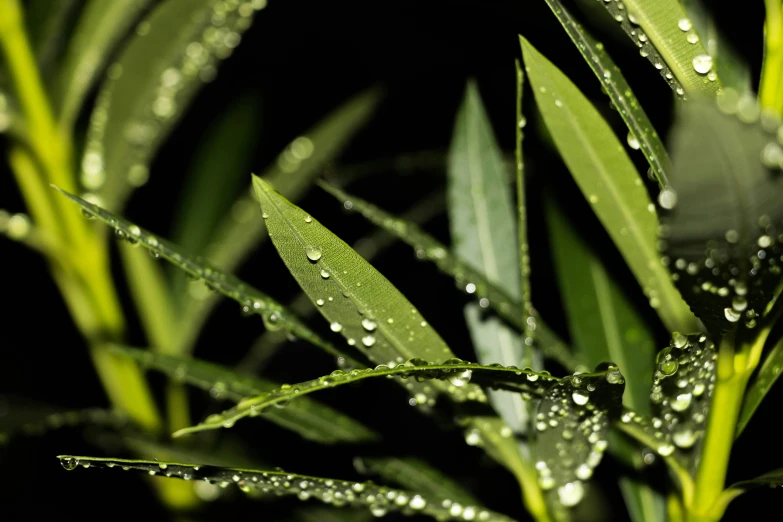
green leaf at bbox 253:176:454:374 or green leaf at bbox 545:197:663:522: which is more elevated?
green leaf at bbox 545:197:663:522

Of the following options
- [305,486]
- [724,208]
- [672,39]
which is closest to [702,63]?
[672,39]

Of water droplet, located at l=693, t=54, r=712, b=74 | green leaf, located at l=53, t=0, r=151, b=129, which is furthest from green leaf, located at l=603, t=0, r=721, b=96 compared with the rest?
green leaf, located at l=53, t=0, r=151, b=129

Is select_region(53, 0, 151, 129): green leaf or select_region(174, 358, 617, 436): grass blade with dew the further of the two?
select_region(53, 0, 151, 129): green leaf

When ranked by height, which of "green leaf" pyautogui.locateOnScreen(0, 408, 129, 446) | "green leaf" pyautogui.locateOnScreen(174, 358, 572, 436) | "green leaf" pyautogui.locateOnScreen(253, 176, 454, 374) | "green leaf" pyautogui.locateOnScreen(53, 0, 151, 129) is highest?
"green leaf" pyautogui.locateOnScreen(53, 0, 151, 129)

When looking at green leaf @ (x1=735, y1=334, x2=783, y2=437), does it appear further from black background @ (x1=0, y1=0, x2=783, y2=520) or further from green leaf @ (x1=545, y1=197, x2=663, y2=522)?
black background @ (x1=0, y1=0, x2=783, y2=520)

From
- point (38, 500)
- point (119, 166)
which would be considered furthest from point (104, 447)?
point (119, 166)

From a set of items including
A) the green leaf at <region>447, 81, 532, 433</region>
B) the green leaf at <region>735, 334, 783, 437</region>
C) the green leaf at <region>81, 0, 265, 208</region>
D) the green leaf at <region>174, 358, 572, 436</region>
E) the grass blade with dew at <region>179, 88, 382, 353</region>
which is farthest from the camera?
the grass blade with dew at <region>179, 88, 382, 353</region>

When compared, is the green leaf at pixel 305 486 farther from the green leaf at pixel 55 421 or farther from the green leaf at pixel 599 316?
the green leaf at pixel 55 421

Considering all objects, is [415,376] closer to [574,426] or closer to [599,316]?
[574,426]
